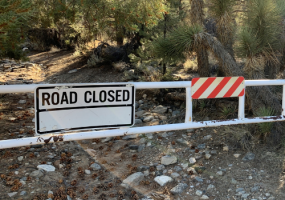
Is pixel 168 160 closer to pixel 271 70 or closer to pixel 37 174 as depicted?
pixel 37 174

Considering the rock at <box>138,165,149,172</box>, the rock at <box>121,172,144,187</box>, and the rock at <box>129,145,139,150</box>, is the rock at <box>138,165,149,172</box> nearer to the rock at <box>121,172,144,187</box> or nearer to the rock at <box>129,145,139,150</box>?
the rock at <box>121,172,144,187</box>

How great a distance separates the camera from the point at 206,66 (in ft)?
20.9

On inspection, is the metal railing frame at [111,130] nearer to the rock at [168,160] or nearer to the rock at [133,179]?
the rock at [133,179]

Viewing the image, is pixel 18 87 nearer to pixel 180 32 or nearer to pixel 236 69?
pixel 180 32

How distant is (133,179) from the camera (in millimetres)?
4164

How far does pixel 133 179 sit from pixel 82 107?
68.9 inches

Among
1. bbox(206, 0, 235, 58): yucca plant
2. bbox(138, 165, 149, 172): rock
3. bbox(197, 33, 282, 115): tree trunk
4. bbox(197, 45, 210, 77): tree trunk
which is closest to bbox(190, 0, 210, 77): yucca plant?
bbox(197, 45, 210, 77): tree trunk

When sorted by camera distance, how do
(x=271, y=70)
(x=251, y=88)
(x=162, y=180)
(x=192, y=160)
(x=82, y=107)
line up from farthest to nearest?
(x=271, y=70) < (x=251, y=88) < (x=192, y=160) < (x=162, y=180) < (x=82, y=107)

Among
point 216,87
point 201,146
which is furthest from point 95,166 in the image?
point 216,87

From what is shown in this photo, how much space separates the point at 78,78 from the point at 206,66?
696cm

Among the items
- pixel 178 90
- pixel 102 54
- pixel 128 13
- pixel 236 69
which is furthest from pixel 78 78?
pixel 236 69

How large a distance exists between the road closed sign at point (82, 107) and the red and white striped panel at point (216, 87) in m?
0.87

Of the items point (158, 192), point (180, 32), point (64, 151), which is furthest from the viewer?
point (180, 32)

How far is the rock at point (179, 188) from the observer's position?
3850mm
